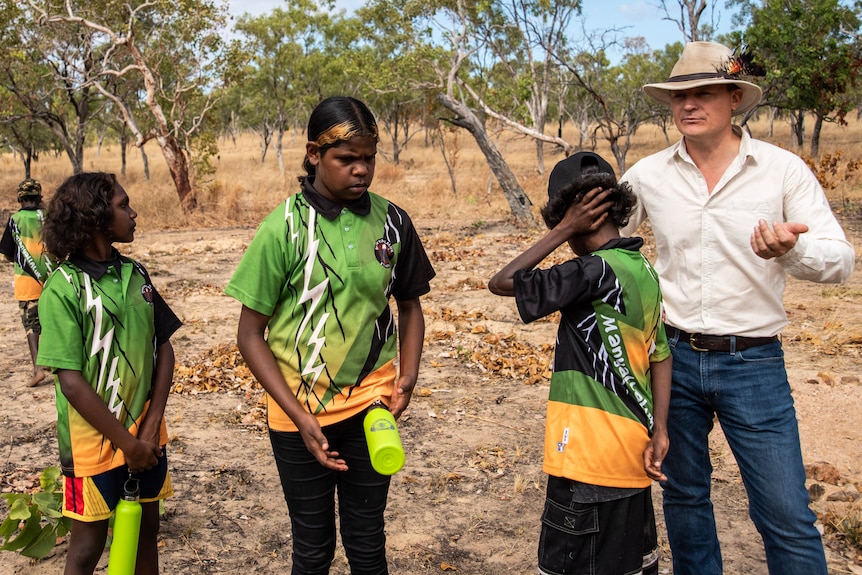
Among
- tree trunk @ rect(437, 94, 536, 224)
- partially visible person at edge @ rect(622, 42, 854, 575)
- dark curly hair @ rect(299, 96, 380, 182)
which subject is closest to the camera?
dark curly hair @ rect(299, 96, 380, 182)

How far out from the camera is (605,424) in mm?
2250

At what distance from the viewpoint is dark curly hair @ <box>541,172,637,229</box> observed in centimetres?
228

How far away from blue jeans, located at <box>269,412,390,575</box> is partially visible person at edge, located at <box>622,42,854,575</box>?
109 centimetres

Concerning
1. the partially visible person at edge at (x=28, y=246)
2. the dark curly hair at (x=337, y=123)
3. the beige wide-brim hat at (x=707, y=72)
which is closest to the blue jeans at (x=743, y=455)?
the beige wide-brim hat at (x=707, y=72)

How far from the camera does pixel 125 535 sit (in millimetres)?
2568

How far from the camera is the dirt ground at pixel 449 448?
11.6ft

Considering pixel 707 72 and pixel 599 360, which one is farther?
pixel 707 72

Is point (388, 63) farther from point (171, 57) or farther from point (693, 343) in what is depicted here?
point (693, 343)

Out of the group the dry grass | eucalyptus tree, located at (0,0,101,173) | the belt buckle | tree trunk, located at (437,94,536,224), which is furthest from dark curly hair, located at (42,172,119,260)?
eucalyptus tree, located at (0,0,101,173)

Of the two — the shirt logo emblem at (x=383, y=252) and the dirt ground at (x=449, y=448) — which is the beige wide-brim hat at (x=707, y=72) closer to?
the shirt logo emblem at (x=383, y=252)

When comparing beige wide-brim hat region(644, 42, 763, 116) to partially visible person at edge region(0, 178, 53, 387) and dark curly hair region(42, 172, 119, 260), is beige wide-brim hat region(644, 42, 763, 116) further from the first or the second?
partially visible person at edge region(0, 178, 53, 387)

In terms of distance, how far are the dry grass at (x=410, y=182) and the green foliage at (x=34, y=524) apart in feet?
42.1

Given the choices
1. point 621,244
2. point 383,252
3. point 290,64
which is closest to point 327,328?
point 383,252

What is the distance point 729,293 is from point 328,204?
1.37 m
